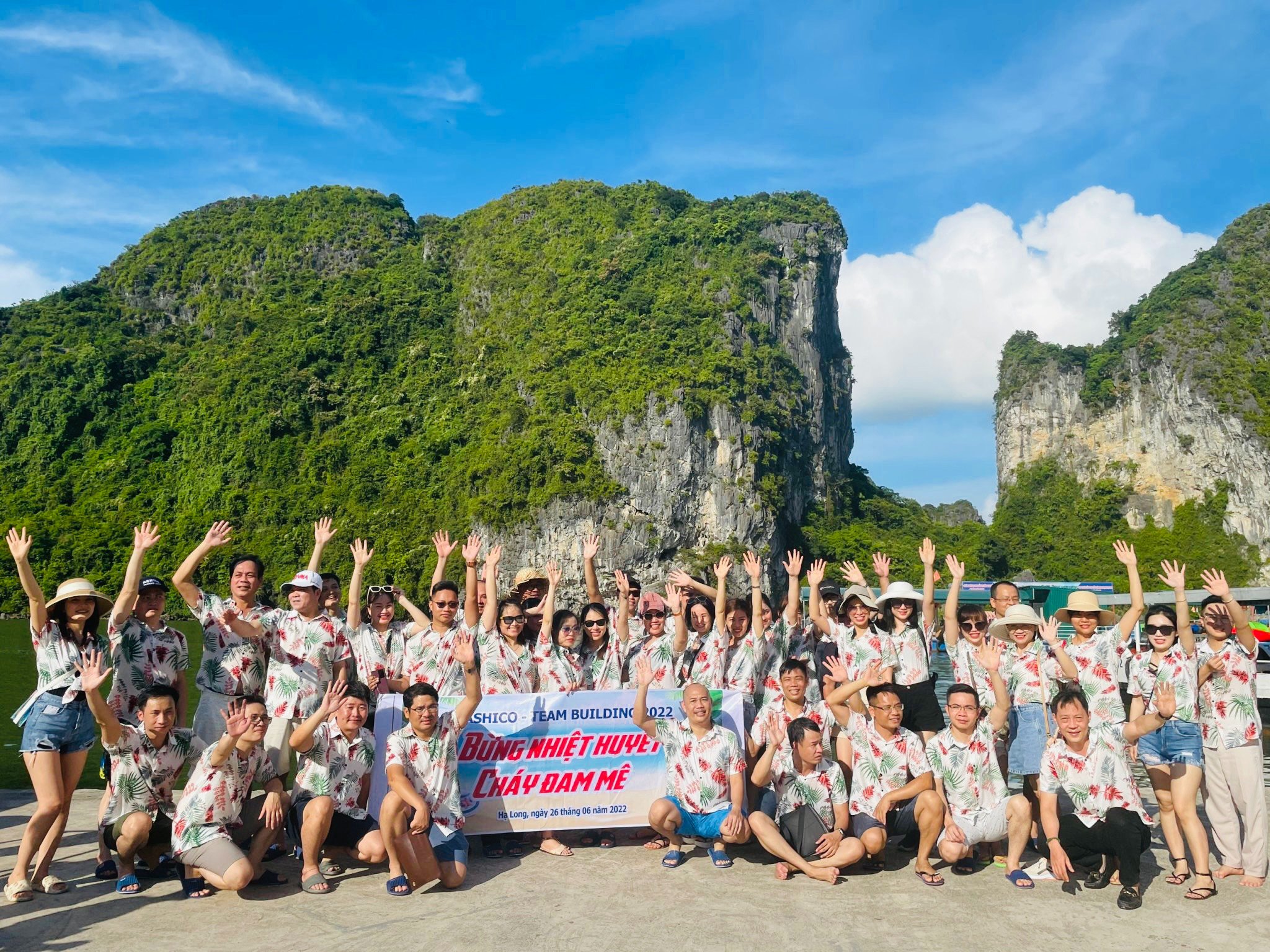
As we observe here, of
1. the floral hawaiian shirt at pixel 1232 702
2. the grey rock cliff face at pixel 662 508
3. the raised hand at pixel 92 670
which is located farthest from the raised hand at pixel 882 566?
the grey rock cliff face at pixel 662 508

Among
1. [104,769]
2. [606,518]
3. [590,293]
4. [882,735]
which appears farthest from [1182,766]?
[590,293]

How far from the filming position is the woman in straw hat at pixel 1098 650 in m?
6.02

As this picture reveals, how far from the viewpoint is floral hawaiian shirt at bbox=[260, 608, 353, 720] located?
19.2 feet

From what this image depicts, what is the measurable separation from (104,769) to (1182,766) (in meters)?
6.50

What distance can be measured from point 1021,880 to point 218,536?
5.58 m

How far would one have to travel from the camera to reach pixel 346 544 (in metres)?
63.2

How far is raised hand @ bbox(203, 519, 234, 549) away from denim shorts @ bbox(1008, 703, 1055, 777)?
5322 millimetres

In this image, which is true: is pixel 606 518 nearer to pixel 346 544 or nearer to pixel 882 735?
pixel 346 544

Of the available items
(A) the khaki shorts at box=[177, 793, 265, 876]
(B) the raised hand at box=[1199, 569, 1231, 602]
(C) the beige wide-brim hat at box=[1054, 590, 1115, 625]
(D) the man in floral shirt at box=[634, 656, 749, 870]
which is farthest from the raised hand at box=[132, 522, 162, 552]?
(B) the raised hand at box=[1199, 569, 1231, 602]

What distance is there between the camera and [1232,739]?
18.7 feet

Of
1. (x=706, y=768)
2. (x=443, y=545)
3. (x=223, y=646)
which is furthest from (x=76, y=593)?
(x=706, y=768)

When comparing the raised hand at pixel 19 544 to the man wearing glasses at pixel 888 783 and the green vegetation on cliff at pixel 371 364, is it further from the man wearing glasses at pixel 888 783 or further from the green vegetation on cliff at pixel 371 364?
the green vegetation on cliff at pixel 371 364

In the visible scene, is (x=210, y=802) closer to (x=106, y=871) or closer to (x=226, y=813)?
(x=226, y=813)

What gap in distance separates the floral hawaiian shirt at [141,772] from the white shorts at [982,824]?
15.6 ft
